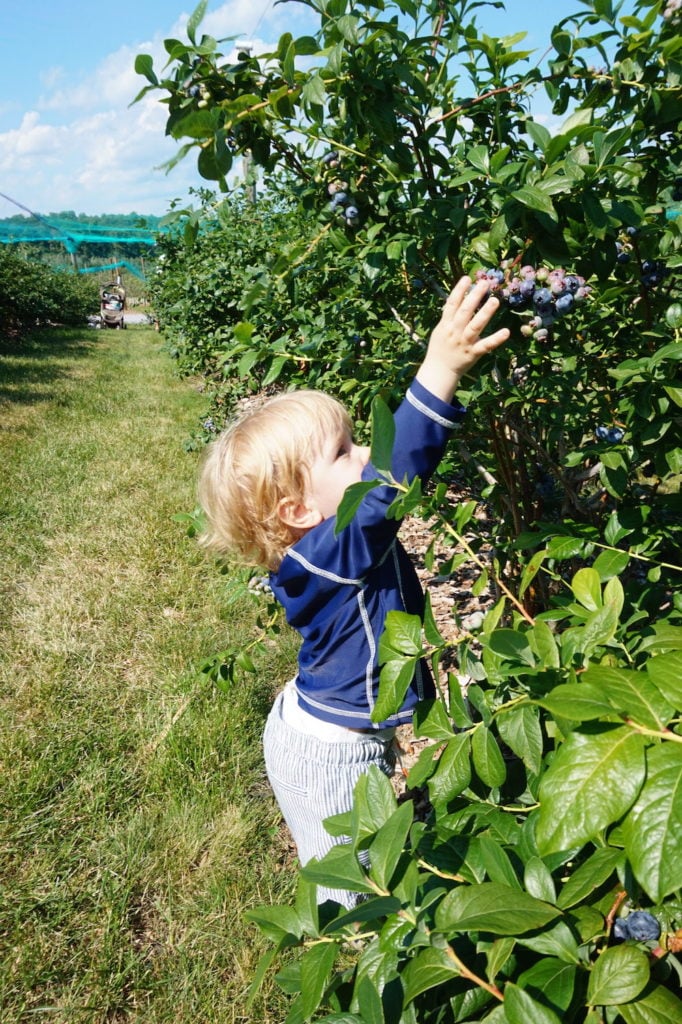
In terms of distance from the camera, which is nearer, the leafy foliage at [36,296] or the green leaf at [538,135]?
the green leaf at [538,135]

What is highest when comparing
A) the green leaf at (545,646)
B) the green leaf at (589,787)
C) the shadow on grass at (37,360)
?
the green leaf at (589,787)

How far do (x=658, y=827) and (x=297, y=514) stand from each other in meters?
1.20

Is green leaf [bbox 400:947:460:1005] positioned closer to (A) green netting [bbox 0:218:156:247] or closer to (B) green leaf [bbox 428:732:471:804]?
(B) green leaf [bbox 428:732:471:804]

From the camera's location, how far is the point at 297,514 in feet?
5.39

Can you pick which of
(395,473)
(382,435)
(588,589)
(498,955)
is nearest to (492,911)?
(498,955)

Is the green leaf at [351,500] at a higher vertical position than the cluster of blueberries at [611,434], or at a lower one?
higher

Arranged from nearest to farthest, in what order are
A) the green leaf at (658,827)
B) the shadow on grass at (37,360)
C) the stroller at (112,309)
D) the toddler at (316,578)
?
the green leaf at (658,827) → the toddler at (316,578) → the shadow on grass at (37,360) → the stroller at (112,309)

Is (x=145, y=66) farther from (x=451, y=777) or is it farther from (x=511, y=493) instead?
(x=511, y=493)

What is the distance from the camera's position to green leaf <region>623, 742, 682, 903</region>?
49 centimetres

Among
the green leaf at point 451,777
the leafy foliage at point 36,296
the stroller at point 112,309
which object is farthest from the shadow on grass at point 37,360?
the green leaf at point 451,777

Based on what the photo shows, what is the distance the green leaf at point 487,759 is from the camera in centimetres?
80

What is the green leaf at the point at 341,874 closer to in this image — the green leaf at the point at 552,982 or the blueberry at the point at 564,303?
the green leaf at the point at 552,982

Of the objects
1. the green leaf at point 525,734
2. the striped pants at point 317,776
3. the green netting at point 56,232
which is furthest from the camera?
the green netting at point 56,232

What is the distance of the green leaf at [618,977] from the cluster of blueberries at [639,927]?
4cm
